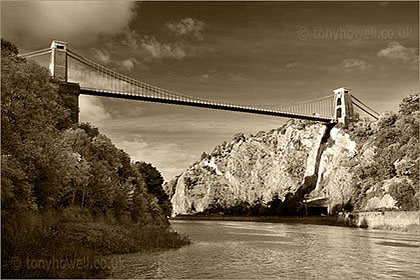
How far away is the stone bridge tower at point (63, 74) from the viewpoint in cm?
5203

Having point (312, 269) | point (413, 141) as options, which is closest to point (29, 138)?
point (312, 269)

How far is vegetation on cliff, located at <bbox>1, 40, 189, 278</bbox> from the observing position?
13.5m

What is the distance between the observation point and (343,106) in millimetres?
101250

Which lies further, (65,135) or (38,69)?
(65,135)

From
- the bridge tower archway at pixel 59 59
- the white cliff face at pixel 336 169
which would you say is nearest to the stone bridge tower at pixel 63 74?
the bridge tower archway at pixel 59 59

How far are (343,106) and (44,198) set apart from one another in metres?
90.1

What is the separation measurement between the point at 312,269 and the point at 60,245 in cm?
963

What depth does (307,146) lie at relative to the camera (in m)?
116

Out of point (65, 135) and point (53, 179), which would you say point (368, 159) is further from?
point (53, 179)

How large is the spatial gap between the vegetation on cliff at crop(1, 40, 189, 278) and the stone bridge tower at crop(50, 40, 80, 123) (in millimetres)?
24403

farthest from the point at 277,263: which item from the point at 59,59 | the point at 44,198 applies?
the point at 59,59

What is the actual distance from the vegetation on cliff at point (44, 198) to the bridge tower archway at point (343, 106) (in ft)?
255

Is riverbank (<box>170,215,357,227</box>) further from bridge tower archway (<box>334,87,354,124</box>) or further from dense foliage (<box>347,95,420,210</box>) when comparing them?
bridge tower archway (<box>334,87,354,124</box>)

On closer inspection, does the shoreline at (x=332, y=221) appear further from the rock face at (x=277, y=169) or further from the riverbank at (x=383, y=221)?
the rock face at (x=277, y=169)
